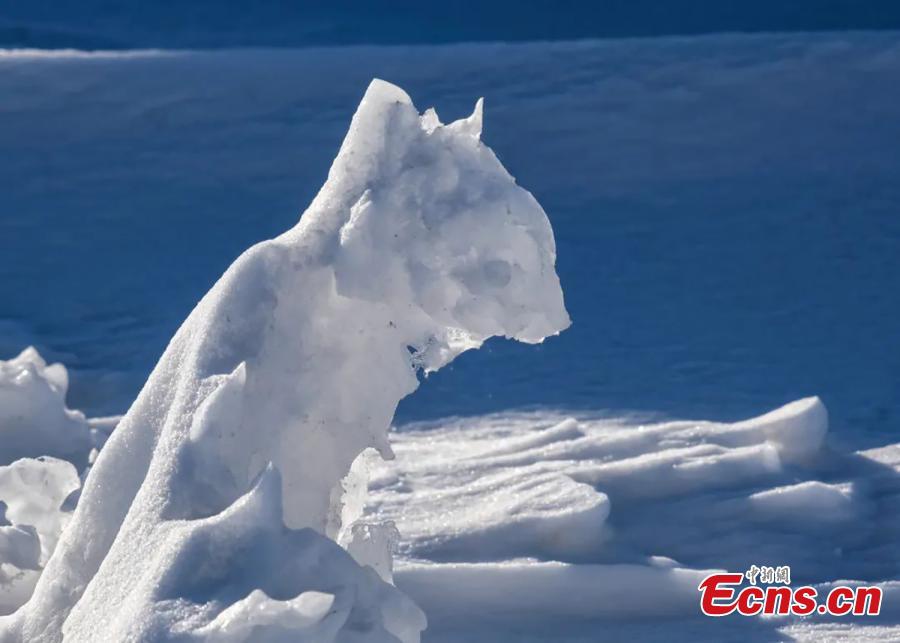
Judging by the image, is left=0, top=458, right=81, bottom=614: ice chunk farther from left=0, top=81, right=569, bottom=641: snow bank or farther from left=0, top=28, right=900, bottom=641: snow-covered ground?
left=0, top=81, right=569, bottom=641: snow bank

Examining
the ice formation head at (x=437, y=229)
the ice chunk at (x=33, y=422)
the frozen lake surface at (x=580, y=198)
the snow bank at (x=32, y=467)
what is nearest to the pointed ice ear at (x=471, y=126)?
the ice formation head at (x=437, y=229)

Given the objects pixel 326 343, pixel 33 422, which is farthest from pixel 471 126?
pixel 33 422

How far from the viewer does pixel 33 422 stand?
259cm

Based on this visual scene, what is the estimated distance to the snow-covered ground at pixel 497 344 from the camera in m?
1.59

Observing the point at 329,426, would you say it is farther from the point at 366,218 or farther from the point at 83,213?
the point at 83,213

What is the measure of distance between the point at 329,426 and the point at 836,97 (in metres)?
4.01

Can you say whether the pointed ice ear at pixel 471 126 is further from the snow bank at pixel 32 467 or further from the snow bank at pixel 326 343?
the snow bank at pixel 32 467

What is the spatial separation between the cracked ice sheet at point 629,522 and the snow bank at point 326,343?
1.51 feet

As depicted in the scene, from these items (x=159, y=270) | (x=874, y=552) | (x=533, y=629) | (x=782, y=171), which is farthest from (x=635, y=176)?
(x=533, y=629)

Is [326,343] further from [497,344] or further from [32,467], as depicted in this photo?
[497,344]

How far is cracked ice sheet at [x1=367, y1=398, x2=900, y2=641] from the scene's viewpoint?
2039 mm

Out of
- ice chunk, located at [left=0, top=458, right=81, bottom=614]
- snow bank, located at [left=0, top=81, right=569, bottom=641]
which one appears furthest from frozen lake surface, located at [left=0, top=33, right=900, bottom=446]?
snow bank, located at [left=0, top=81, right=569, bottom=641]

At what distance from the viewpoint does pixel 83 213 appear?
4.50 meters

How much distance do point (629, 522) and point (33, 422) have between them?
3.83 ft
